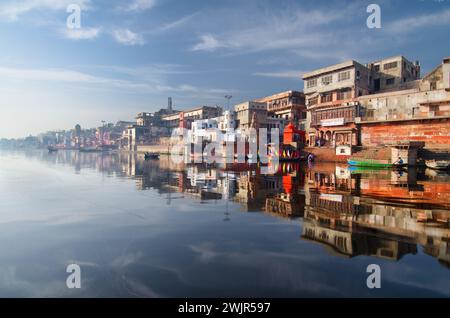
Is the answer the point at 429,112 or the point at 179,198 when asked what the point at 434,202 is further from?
the point at 429,112

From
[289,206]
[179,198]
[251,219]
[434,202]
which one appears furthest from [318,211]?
[179,198]

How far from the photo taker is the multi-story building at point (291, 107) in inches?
3201

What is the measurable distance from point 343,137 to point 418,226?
171 ft

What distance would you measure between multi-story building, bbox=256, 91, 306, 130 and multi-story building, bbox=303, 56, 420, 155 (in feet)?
37.0

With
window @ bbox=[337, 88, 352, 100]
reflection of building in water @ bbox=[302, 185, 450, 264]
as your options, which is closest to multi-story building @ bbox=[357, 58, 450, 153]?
window @ bbox=[337, 88, 352, 100]

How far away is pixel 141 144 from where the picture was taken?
157000mm

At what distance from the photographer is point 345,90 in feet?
204

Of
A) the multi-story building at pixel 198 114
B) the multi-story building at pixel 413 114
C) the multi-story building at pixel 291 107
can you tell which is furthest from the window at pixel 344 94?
the multi-story building at pixel 198 114

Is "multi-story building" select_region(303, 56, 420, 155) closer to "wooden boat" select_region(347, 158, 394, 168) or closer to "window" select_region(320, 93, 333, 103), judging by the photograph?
"window" select_region(320, 93, 333, 103)

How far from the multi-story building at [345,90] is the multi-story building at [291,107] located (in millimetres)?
11263

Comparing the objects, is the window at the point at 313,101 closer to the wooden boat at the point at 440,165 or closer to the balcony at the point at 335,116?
the balcony at the point at 335,116

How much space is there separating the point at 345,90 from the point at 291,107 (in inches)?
813

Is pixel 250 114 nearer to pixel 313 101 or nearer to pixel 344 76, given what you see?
pixel 313 101

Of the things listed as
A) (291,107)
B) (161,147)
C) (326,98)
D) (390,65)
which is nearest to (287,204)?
(326,98)
